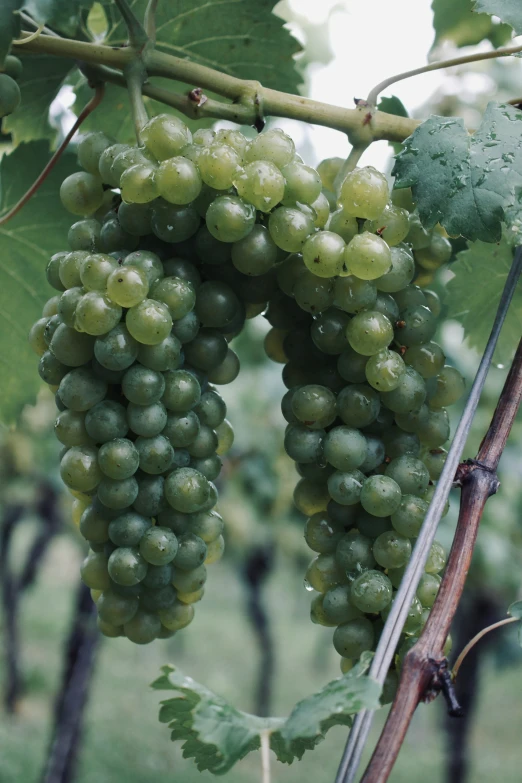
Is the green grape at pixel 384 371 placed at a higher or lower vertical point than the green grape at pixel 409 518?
higher

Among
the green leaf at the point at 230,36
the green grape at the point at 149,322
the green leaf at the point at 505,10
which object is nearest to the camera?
the green grape at the point at 149,322

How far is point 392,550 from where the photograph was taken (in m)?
0.59

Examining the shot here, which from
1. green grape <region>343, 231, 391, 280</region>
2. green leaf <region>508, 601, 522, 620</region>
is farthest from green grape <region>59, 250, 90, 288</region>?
green leaf <region>508, 601, 522, 620</region>

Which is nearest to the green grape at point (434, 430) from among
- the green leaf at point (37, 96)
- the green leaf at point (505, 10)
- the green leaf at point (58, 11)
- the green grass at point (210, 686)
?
the green leaf at point (505, 10)

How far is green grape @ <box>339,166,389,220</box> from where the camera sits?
0.59 m

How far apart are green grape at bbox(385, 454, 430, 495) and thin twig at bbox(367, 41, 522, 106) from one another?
32cm

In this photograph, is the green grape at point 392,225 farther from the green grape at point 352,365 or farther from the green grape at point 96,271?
the green grape at point 96,271

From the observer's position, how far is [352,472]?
23.9 inches

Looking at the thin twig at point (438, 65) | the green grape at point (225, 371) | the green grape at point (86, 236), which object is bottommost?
the green grape at point (225, 371)

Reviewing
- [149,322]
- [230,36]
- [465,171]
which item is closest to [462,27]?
[230,36]

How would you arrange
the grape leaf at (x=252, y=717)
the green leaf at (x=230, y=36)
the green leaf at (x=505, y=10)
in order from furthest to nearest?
the green leaf at (x=230, y=36), the green leaf at (x=505, y=10), the grape leaf at (x=252, y=717)

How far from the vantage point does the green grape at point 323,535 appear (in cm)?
63

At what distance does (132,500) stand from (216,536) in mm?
97

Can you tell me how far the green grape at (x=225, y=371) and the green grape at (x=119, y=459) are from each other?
0.11m
